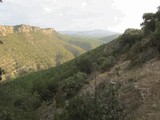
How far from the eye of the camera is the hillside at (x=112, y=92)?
1159 cm

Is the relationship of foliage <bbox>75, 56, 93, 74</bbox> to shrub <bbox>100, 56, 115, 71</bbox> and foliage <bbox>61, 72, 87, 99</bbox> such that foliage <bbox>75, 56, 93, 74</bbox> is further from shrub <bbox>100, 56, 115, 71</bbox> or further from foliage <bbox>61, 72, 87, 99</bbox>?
foliage <bbox>61, 72, 87, 99</bbox>

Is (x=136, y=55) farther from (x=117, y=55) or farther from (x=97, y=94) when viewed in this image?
(x=97, y=94)

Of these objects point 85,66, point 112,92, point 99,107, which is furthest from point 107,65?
point 99,107

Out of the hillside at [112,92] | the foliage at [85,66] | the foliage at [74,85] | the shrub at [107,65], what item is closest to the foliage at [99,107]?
the hillside at [112,92]

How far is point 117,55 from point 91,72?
9.30 ft

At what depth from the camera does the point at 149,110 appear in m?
13.7

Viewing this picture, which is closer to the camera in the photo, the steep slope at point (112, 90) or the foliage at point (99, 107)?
the foliage at point (99, 107)

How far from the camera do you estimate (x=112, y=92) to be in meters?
11.6

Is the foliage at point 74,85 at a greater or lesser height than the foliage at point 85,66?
lesser

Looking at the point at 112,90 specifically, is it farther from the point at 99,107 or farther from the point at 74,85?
the point at 74,85

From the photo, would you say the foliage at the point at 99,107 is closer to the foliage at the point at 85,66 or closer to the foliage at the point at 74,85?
the foliage at the point at 74,85

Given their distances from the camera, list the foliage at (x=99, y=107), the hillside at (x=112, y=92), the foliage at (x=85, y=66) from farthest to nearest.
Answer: the foliage at (x=85, y=66) < the hillside at (x=112, y=92) < the foliage at (x=99, y=107)

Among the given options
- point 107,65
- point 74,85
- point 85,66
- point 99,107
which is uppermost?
point 107,65

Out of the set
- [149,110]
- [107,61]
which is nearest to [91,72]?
[107,61]
